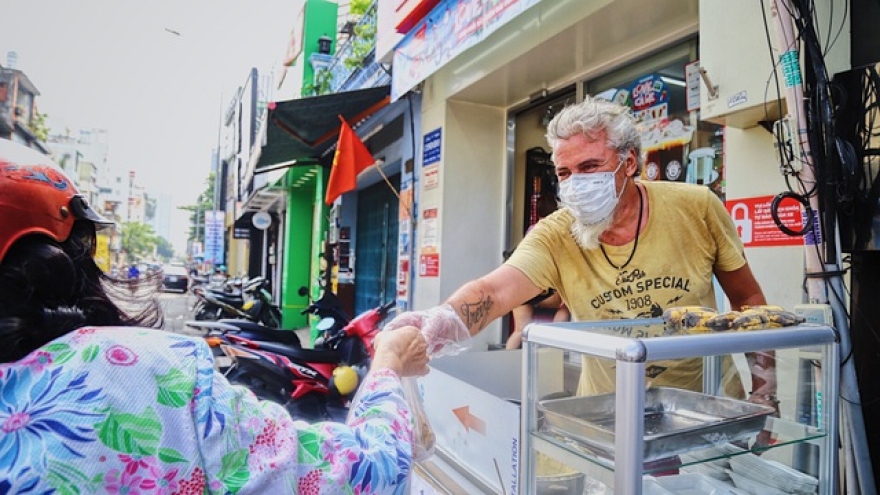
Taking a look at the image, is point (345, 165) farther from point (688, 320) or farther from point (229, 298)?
point (688, 320)

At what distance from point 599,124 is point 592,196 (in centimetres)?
24

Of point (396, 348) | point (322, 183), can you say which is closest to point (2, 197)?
point (396, 348)

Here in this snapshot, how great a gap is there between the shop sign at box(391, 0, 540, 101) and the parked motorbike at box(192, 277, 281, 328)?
15.1ft

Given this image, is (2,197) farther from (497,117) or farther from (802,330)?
(497,117)

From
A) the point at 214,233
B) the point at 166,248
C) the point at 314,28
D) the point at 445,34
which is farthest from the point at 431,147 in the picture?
the point at 166,248

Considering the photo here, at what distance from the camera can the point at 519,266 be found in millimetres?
1777

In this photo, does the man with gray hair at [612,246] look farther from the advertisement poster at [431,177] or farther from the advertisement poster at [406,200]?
the advertisement poster at [406,200]

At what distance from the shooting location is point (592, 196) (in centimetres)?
175

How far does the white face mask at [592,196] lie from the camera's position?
5.74ft

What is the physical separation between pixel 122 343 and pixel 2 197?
11.2 inches

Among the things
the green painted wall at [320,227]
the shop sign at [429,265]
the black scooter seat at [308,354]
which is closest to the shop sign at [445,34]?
the shop sign at [429,265]

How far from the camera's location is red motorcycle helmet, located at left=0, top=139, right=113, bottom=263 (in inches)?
31.1

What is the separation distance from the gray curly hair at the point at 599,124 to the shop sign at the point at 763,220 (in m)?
0.86

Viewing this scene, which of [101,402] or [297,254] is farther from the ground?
[297,254]
